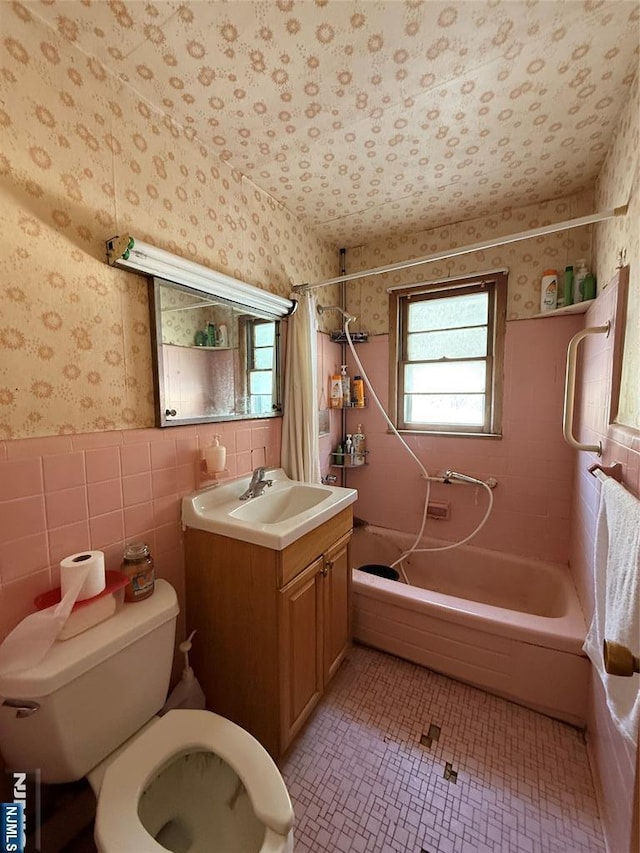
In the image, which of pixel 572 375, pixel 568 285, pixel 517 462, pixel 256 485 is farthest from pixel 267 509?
pixel 568 285

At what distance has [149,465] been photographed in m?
1.21

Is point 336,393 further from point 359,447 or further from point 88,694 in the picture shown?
point 88,694

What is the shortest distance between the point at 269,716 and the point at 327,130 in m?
2.23

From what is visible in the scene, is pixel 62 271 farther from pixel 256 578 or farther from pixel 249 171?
pixel 256 578

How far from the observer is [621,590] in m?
0.75

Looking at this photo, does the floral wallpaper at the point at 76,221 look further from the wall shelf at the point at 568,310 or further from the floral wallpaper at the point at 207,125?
the wall shelf at the point at 568,310

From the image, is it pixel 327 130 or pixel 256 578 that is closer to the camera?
pixel 256 578

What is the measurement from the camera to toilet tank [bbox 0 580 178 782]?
0.77 m

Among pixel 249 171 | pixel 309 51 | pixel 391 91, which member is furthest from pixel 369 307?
pixel 309 51

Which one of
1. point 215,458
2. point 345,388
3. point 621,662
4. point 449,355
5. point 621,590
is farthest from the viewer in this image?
point 345,388

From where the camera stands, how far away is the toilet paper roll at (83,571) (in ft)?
2.83

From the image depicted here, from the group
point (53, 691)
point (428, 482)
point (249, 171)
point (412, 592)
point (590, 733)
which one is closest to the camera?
point (53, 691)

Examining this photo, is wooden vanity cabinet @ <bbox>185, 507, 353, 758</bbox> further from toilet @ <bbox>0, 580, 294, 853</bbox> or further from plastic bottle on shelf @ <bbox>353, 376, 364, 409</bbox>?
plastic bottle on shelf @ <bbox>353, 376, 364, 409</bbox>

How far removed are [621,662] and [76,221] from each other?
5.56ft
